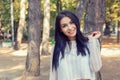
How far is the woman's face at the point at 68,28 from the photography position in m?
3.74

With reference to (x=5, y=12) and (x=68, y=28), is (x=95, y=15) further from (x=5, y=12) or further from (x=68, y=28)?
(x=5, y=12)

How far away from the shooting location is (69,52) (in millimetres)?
3695

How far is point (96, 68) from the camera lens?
371 cm

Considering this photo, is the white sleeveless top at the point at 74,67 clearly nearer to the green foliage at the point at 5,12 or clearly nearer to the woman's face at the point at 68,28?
the woman's face at the point at 68,28

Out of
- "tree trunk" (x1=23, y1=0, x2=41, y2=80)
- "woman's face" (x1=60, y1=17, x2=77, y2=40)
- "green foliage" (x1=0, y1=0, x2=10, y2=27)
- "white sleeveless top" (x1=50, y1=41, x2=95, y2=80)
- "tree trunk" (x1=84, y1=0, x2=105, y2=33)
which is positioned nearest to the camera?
"white sleeveless top" (x1=50, y1=41, x2=95, y2=80)

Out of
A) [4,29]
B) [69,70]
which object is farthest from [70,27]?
[4,29]

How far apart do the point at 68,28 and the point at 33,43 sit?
11022 millimetres

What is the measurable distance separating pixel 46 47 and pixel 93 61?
21.6 meters

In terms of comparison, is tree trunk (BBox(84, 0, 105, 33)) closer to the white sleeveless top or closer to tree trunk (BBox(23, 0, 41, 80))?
tree trunk (BBox(23, 0, 41, 80))

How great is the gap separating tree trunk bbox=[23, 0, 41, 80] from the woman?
10774mm

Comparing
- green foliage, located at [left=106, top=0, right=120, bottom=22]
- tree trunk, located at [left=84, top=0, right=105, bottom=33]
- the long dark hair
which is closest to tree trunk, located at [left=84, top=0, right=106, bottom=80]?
tree trunk, located at [left=84, top=0, right=105, bottom=33]

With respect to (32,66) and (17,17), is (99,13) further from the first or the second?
(17,17)

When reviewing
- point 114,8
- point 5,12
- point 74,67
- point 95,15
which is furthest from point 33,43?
point 5,12

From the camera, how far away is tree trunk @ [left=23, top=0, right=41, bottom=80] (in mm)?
14625
